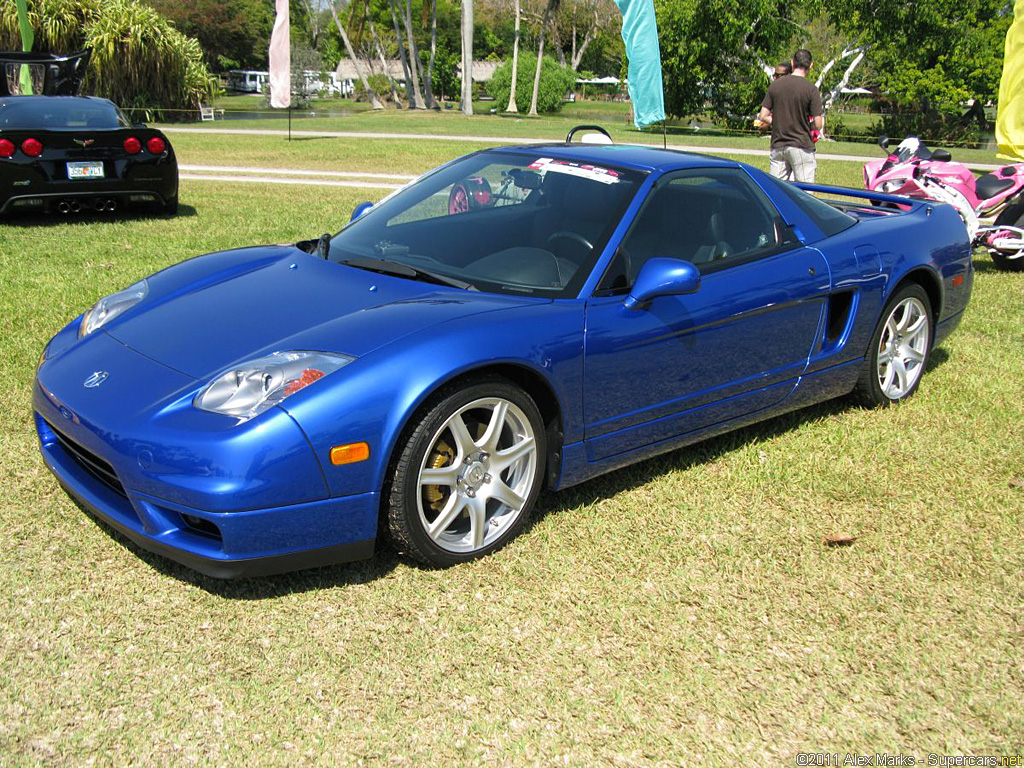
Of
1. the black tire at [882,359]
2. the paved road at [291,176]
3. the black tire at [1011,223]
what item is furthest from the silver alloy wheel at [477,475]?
the paved road at [291,176]

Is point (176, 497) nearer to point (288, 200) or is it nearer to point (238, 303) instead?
point (238, 303)

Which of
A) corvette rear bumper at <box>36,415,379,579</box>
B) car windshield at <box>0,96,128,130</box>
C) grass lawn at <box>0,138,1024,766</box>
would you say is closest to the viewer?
Answer: grass lawn at <box>0,138,1024,766</box>

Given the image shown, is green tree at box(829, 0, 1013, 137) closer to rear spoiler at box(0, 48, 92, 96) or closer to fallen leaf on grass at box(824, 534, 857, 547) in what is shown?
rear spoiler at box(0, 48, 92, 96)

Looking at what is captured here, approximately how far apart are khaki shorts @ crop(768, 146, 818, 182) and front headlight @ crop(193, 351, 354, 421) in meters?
8.00

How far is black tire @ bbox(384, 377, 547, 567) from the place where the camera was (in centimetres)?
310

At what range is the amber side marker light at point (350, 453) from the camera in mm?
2926

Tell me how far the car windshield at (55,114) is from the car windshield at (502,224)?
6844 millimetres

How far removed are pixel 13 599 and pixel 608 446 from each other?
84.0 inches

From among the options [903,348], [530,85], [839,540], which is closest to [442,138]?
[903,348]

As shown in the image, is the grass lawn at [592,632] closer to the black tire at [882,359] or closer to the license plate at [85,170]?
the black tire at [882,359]

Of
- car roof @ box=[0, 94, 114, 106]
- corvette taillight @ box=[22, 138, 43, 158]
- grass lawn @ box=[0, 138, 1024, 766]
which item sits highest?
car roof @ box=[0, 94, 114, 106]

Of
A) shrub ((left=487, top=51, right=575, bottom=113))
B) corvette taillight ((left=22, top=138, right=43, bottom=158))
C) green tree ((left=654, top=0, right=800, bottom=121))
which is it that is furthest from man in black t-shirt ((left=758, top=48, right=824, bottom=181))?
shrub ((left=487, top=51, right=575, bottom=113))

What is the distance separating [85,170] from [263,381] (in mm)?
7695

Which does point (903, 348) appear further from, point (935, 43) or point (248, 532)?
point (935, 43)
